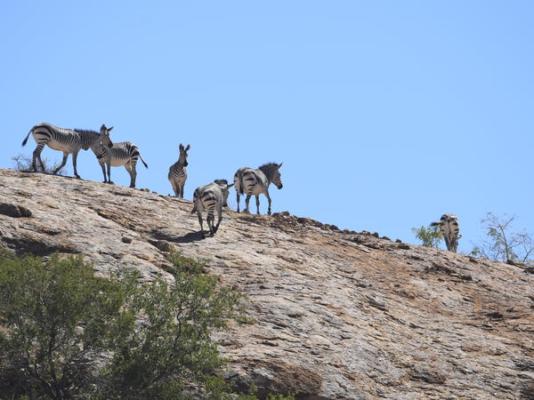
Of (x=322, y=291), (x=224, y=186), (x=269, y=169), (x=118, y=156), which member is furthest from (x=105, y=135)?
(x=322, y=291)

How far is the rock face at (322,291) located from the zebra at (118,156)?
3.02 m

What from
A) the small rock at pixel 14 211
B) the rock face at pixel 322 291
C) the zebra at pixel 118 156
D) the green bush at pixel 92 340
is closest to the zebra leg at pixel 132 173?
the zebra at pixel 118 156

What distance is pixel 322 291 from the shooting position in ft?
82.5

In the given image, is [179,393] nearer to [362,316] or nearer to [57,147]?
[362,316]

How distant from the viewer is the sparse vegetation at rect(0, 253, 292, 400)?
18828 millimetres

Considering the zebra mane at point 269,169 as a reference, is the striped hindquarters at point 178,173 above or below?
below

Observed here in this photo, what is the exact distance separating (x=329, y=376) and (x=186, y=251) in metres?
5.69

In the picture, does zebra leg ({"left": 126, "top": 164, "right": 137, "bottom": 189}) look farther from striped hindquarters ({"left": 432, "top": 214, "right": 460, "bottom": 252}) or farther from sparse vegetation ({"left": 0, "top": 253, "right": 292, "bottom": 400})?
sparse vegetation ({"left": 0, "top": 253, "right": 292, "bottom": 400})

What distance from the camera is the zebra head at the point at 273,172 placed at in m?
37.6

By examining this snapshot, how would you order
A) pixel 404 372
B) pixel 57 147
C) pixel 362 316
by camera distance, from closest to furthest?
pixel 404 372, pixel 362 316, pixel 57 147

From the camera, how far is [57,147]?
3225 cm

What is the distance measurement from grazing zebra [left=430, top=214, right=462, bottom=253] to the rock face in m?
6.93

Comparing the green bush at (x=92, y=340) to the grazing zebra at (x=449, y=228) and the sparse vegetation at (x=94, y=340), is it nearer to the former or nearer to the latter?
the sparse vegetation at (x=94, y=340)

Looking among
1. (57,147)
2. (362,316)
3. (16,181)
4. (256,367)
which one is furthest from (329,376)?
(57,147)
